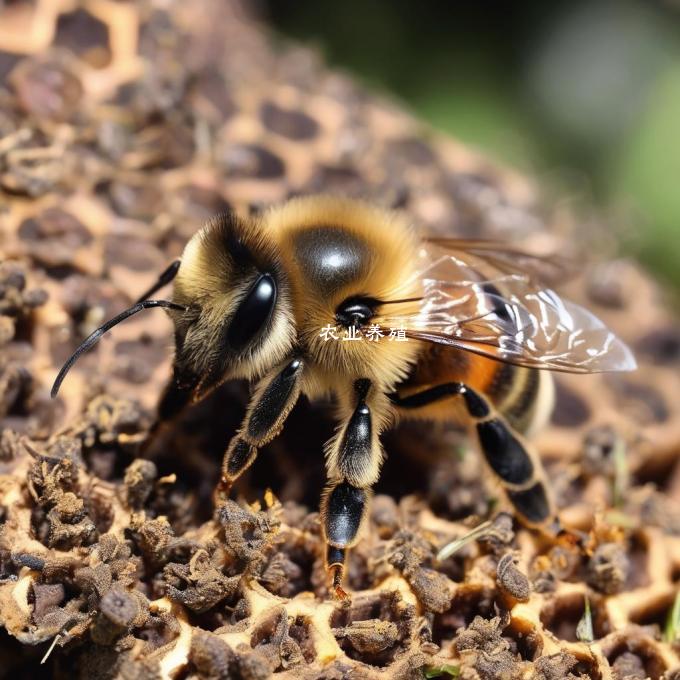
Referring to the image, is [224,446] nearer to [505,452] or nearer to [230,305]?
[230,305]

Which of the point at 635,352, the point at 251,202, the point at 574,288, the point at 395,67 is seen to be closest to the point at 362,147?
the point at 251,202

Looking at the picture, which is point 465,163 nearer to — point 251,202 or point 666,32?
point 251,202

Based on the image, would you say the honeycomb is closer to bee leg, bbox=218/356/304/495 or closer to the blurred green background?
bee leg, bbox=218/356/304/495

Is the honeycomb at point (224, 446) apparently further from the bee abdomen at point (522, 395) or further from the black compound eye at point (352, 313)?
the black compound eye at point (352, 313)

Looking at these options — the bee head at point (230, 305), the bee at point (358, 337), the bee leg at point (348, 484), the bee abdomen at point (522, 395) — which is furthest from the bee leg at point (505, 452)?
the bee head at point (230, 305)

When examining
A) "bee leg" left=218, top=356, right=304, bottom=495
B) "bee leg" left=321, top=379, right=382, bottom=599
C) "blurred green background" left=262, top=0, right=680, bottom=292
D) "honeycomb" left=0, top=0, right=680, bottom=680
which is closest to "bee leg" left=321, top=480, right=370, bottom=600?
"bee leg" left=321, top=379, right=382, bottom=599

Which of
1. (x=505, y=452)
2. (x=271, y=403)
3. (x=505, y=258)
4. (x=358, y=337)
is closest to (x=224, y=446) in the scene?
(x=271, y=403)
